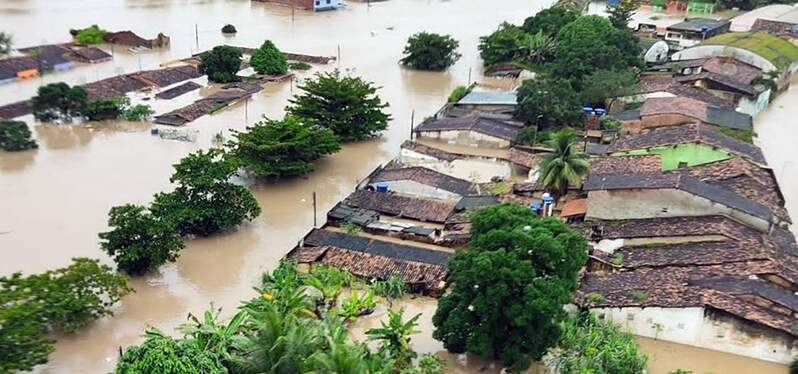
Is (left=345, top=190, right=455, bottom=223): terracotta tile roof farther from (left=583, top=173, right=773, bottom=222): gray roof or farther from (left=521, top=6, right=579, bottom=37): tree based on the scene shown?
(left=521, top=6, right=579, bottom=37): tree

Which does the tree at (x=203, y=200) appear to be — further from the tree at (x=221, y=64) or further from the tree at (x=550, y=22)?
the tree at (x=550, y=22)

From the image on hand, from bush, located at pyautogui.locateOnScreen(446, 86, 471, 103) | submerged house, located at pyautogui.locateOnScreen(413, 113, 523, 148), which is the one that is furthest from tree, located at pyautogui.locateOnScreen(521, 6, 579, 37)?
submerged house, located at pyautogui.locateOnScreen(413, 113, 523, 148)

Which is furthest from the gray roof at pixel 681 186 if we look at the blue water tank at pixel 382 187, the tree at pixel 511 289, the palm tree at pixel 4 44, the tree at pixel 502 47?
the palm tree at pixel 4 44

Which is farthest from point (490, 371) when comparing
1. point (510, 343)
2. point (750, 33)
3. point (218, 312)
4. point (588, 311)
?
point (750, 33)

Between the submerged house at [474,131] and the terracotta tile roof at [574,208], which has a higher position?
the submerged house at [474,131]

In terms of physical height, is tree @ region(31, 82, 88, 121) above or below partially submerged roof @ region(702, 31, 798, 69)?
below
